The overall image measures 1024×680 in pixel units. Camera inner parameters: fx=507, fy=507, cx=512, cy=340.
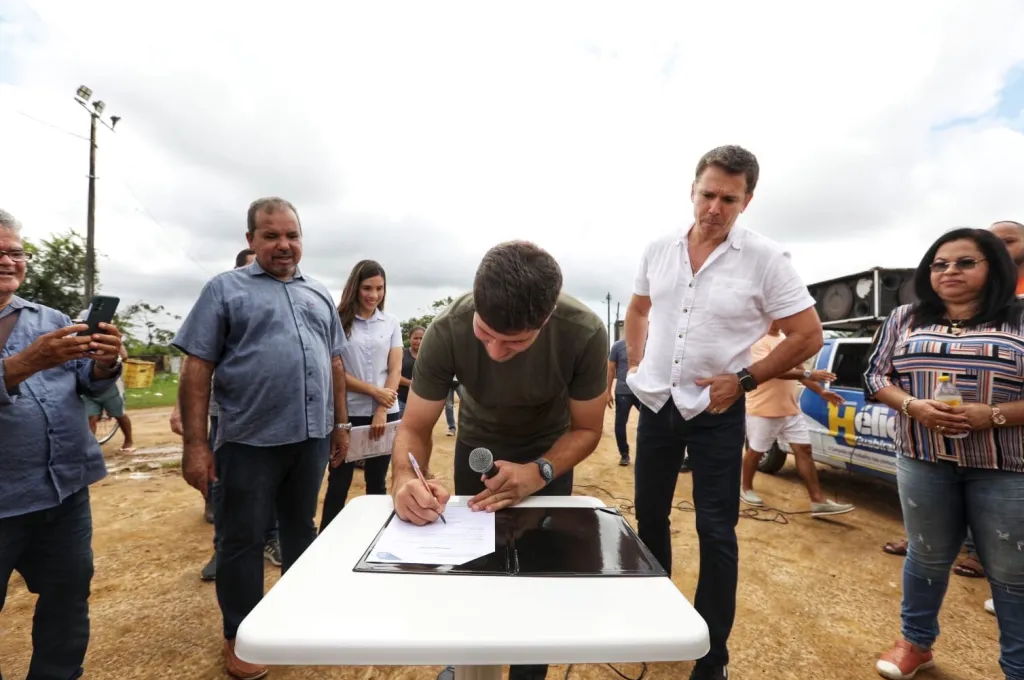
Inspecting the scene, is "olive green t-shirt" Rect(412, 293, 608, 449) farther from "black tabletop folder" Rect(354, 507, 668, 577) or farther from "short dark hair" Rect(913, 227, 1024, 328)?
"short dark hair" Rect(913, 227, 1024, 328)

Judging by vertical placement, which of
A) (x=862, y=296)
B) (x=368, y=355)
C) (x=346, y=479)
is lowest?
(x=346, y=479)

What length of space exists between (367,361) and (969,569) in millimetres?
4127

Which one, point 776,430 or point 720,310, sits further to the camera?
point 776,430

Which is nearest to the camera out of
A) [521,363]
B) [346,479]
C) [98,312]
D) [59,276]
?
[98,312]

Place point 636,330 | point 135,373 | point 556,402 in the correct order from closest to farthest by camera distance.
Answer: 1. point 556,402
2. point 636,330
3. point 135,373

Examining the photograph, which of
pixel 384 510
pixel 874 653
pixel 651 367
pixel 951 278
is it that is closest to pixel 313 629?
pixel 384 510

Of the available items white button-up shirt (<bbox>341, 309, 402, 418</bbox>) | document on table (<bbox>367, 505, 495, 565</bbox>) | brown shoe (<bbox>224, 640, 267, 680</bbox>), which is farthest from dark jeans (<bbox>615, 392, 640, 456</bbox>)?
document on table (<bbox>367, 505, 495, 565</bbox>)

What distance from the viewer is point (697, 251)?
85.5 inches

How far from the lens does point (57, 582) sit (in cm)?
179

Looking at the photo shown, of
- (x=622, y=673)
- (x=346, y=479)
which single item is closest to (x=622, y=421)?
(x=346, y=479)

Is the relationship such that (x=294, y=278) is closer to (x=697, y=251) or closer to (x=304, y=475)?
(x=304, y=475)

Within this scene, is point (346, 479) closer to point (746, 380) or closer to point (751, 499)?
point (746, 380)

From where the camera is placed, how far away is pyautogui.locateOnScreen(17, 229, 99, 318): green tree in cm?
1795

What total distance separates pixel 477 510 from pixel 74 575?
155 cm
